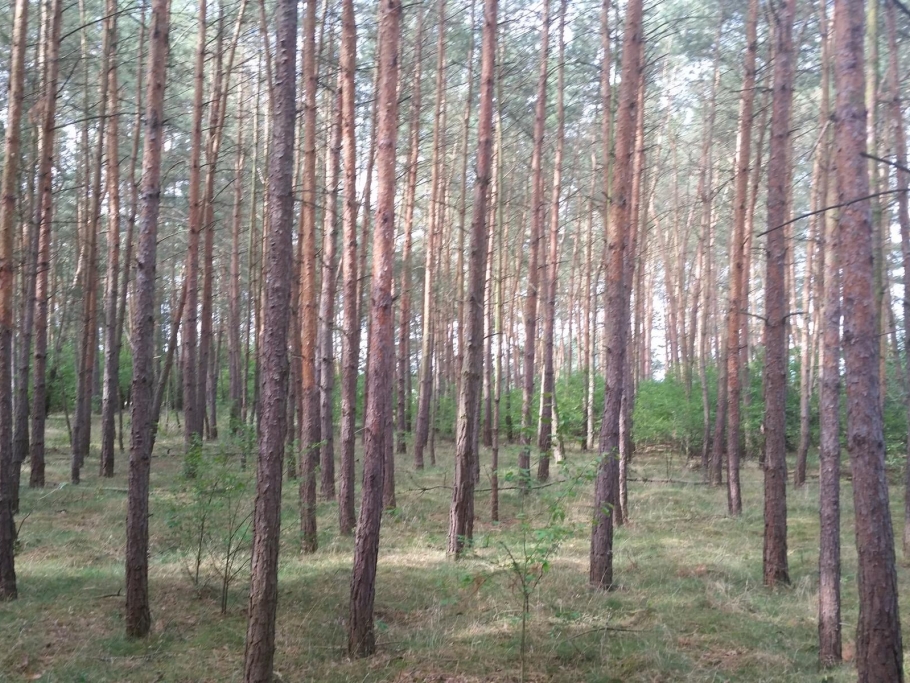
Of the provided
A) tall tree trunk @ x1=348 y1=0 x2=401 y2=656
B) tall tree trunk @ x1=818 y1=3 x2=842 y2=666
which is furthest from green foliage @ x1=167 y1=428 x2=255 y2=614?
tall tree trunk @ x1=818 y1=3 x2=842 y2=666

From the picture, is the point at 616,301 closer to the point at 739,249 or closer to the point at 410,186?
the point at 739,249

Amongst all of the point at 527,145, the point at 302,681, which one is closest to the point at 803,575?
the point at 302,681

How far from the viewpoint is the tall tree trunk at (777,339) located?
327 inches

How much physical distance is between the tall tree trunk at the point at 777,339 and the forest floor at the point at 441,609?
1.84ft

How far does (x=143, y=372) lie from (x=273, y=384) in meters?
1.74

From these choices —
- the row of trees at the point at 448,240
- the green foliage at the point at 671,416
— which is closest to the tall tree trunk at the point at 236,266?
the row of trees at the point at 448,240

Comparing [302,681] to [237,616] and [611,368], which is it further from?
[611,368]

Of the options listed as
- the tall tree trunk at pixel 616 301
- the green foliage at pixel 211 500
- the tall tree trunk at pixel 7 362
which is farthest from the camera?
the tall tree trunk at pixel 616 301

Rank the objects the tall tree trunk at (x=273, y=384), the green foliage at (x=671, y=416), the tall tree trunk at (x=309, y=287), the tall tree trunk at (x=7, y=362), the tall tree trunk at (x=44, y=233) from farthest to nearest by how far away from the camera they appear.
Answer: the green foliage at (x=671, y=416), the tall tree trunk at (x=309, y=287), the tall tree trunk at (x=44, y=233), the tall tree trunk at (x=7, y=362), the tall tree trunk at (x=273, y=384)

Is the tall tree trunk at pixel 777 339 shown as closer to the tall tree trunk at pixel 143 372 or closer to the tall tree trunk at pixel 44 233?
the tall tree trunk at pixel 143 372

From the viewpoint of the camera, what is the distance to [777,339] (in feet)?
27.1

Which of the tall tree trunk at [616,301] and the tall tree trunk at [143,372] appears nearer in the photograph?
the tall tree trunk at [143,372]

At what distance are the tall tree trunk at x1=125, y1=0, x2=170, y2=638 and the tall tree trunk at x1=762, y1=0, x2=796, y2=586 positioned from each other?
254 inches

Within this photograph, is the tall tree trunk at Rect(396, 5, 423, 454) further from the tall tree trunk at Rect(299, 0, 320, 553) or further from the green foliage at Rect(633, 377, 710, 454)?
the green foliage at Rect(633, 377, 710, 454)
